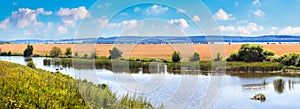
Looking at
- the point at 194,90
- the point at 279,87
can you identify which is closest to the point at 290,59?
the point at 279,87

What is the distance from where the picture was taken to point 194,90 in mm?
9734

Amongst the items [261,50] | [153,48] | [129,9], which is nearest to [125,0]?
[129,9]

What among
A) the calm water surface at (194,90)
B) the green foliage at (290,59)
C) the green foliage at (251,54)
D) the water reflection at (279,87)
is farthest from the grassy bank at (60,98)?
the green foliage at (251,54)

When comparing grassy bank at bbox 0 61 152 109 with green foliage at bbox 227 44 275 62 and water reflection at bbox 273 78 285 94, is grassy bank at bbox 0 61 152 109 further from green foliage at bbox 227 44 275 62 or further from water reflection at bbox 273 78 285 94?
green foliage at bbox 227 44 275 62

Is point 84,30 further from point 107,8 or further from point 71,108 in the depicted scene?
point 71,108

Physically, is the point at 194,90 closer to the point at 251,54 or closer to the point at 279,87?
the point at 279,87

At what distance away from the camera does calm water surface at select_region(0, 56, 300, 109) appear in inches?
359

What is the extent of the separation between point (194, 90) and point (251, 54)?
23166 millimetres

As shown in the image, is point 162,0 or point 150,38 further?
point 150,38

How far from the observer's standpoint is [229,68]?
2758 centimetres

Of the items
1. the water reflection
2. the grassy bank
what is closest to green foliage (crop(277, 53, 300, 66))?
the water reflection

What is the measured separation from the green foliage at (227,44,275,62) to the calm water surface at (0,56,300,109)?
12.3 meters

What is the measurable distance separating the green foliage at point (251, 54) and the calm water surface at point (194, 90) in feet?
40.3

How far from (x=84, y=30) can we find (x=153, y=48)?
17520 millimetres
